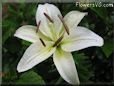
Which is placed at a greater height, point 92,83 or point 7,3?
point 7,3

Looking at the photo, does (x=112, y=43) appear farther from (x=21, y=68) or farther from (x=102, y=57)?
(x=21, y=68)

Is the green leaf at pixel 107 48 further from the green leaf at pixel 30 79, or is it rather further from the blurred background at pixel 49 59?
the green leaf at pixel 30 79

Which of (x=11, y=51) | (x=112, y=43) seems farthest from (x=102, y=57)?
(x=11, y=51)

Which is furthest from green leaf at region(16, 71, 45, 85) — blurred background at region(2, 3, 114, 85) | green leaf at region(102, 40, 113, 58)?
green leaf at region(102, 40, 113, 58)

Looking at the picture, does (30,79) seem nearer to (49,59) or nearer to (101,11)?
(49,59)

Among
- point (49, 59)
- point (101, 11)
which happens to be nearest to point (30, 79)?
point (49, 59)

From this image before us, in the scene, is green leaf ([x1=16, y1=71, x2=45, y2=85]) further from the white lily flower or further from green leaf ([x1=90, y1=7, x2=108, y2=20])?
green leaf ([x1=90, y1=7, x2=108, y2=20])
